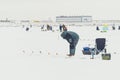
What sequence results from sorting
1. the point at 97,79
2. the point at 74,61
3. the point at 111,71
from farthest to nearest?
the point at 74,61
the point at 111,71
the point at 97,79

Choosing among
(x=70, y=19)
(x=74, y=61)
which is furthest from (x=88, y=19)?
(x=74, y=61)

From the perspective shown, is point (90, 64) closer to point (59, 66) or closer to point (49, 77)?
point (59, 66)

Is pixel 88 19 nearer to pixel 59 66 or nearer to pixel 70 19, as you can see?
pixel 70 19

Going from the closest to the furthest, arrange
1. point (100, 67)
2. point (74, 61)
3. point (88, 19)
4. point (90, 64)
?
point (100, 67) → point (90, 64) → point (74, 61) → point (88, 19)

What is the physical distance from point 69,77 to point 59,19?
6034 inches

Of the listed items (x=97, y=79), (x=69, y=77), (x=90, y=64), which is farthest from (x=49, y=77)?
(x=90, y=64)

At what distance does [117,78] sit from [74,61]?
4.27m

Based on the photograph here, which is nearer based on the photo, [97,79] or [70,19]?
[97,79]

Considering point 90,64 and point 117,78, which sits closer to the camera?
point 117,78

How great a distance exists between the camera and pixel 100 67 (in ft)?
39.2

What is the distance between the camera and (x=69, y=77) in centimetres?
998

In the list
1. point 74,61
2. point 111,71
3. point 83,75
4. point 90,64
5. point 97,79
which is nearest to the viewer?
point 97,79

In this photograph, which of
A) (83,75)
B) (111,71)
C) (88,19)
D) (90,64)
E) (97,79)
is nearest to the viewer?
(97,79)

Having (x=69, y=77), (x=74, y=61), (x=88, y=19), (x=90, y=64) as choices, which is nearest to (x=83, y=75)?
(x=69, y=77)
